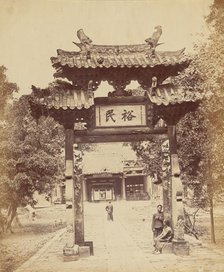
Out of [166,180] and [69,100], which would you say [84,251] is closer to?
[166,180]

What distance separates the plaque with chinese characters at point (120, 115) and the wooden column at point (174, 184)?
58cm

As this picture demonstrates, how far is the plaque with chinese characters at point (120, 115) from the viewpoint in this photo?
319 inches

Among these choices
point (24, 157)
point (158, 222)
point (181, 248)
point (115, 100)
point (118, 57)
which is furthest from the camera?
point (24, 157)

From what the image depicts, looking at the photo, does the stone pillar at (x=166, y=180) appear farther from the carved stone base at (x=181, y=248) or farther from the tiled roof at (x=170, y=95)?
the tiled roof at (x=170, y=95)

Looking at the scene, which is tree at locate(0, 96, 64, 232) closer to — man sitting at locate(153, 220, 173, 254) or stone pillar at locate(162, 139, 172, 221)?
stone pillar at locate(162, 139, 172, 221)

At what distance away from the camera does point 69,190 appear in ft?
25.7

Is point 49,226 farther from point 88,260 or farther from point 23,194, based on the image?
point 88,260

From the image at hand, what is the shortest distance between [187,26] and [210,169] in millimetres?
3037

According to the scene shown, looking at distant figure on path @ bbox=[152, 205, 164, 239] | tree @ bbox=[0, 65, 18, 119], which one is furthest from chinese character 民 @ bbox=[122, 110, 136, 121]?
tree @ bbox=[0, 65, 18, 119]

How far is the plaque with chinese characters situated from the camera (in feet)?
26.6

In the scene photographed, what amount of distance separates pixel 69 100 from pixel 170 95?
186cm

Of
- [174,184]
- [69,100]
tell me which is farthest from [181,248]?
[69,100]

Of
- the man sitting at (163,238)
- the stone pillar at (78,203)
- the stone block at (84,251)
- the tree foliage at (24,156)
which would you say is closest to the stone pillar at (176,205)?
the man sitting at (163,238)

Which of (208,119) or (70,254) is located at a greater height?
(208,119)
